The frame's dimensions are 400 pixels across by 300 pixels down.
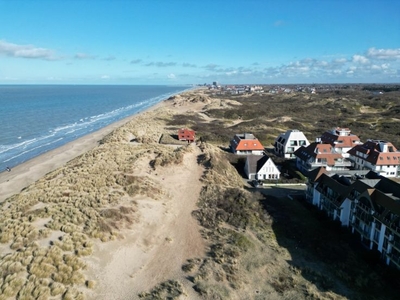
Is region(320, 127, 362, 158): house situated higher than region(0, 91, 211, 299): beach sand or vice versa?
region(320, 127, 362, 158): house

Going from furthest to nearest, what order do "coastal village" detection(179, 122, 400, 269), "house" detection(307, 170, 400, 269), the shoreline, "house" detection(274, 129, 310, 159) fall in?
"house" detection(274, 129, 310, 159) < the shoreline < "coastal village" detection(179, 122, 400, 269) < "house" detection(307, 170, 400, 269)

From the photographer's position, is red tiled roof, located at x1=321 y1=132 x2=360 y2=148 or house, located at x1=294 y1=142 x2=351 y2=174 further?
red tiled roof, located at x1=321 y1=132 x2=360 y2=148

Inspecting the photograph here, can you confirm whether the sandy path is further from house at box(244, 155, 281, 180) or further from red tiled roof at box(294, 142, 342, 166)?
red tiled roof at box(294, 142, 342, 166)

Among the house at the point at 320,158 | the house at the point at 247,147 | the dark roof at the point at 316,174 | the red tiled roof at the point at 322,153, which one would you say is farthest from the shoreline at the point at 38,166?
the red tiled roof at the point at 322,153

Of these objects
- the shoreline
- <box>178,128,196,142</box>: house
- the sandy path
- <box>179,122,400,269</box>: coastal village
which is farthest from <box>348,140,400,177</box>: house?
the shoreline

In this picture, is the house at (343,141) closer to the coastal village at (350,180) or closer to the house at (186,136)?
the coastal village at (350,180)

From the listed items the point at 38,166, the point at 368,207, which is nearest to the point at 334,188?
the point at 368,207
